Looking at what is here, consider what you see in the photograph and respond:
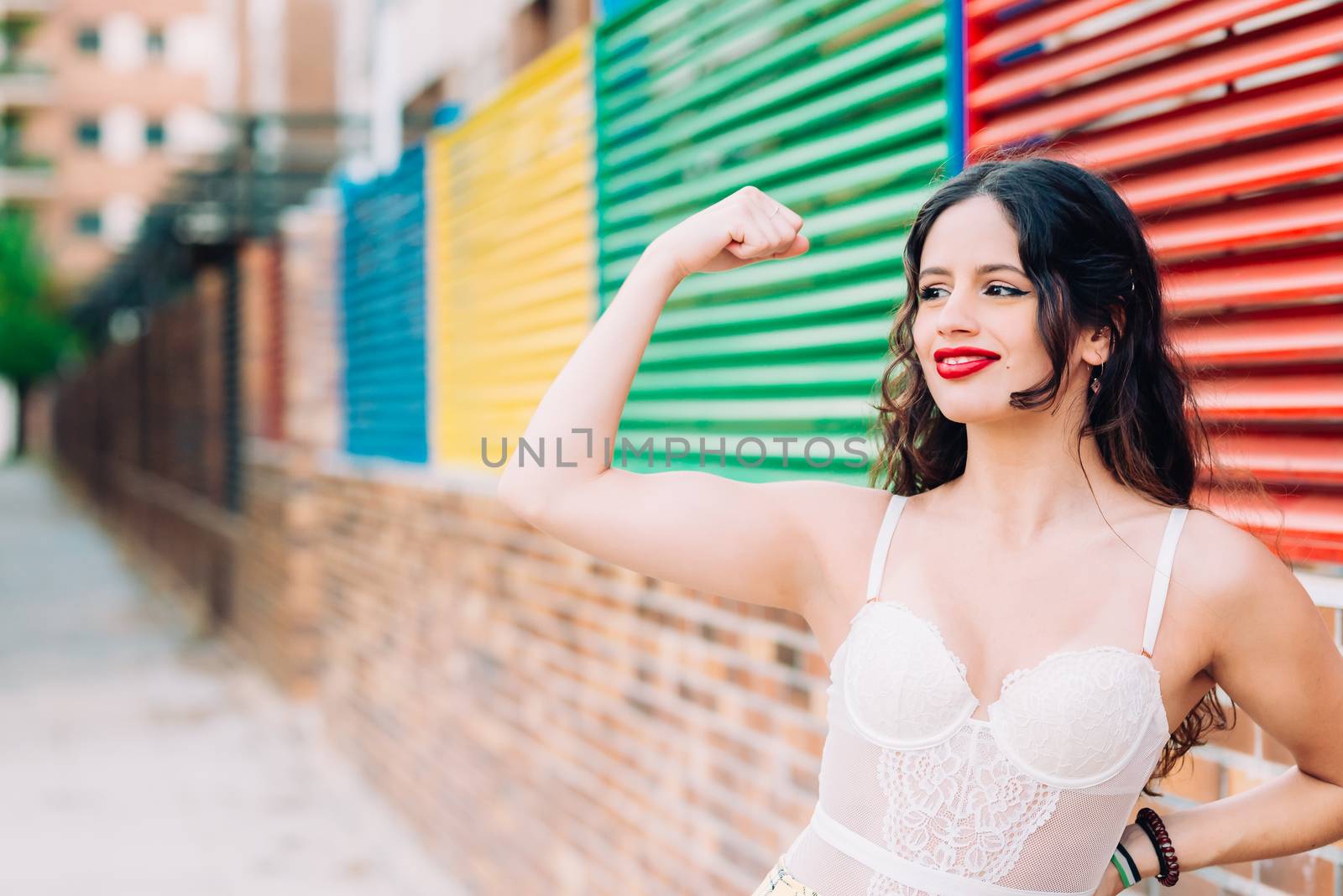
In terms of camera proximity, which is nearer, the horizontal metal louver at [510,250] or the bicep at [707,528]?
the bicep at [707,528]

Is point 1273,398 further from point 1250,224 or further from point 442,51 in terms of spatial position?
point 442,51

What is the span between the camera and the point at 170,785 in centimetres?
786

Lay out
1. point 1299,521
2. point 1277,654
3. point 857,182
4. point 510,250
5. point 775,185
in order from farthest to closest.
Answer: point 510,250 < point 775,185 < point 857,182 < point 1299,521 < point 1277,654

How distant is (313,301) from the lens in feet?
31.4

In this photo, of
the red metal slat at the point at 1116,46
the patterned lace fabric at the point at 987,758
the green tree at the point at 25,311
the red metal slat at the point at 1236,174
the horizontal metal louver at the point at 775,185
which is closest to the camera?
the patterned lace fabric at the point at 987,758

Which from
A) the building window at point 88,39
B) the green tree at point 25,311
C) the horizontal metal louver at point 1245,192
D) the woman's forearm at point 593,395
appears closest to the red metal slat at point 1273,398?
the horizontal metal louver at point 1245,192

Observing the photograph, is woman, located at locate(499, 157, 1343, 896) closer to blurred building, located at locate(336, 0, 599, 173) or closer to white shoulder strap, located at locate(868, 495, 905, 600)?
white shoulder strap, located at locate(868, 495, 905, 600)

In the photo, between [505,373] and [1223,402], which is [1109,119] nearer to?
[1223,402]

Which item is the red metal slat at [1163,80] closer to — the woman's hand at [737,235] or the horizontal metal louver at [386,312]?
the woman's hand at [737,235]

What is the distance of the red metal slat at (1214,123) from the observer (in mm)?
1989

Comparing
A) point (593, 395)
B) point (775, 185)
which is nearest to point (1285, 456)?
point (593, 395)

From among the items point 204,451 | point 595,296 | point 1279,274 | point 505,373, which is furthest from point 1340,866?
point 204,451

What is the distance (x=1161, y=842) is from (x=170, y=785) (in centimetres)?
722

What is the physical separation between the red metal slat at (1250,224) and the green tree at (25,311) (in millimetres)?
52102
